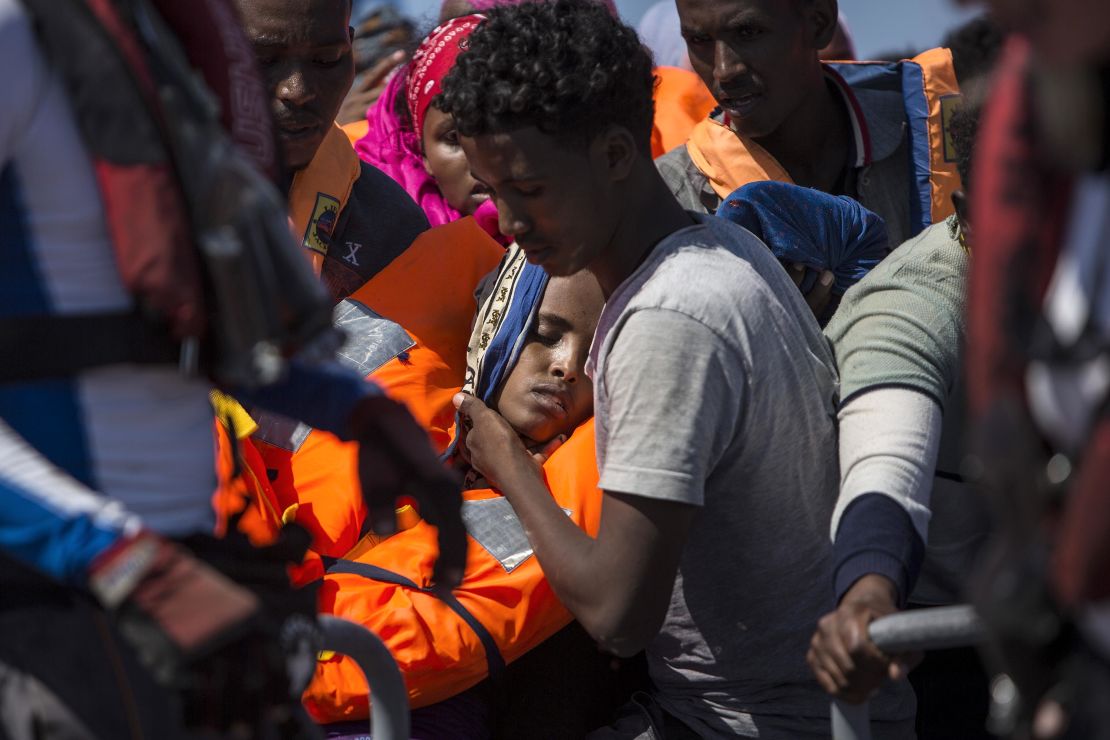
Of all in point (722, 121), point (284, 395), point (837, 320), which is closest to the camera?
point (284, 395)

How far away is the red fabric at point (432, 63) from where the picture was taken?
392 centimetres

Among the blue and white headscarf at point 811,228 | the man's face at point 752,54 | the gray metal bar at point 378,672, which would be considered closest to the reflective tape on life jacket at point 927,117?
the man's face at point 752,54

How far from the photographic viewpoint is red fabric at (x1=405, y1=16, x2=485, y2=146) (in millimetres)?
3918

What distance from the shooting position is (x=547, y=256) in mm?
2283

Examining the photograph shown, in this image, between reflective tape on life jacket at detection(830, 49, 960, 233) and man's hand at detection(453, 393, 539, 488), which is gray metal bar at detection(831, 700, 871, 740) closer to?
man's hand at detection(453, 393, 539, 488)

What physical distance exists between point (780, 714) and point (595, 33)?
3.64 ft

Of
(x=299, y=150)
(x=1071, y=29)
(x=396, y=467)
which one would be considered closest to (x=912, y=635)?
(x=396, y=467)

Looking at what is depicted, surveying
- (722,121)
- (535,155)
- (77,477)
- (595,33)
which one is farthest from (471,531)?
(722,121)

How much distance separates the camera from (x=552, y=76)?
2.24 m

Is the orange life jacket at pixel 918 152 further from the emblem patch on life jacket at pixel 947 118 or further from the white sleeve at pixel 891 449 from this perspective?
the white sleeve at pixel 891 449

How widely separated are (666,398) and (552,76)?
55 centimetres

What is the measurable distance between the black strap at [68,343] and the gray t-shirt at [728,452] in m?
0.78

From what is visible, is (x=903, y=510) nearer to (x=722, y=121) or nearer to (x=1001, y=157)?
(x=1001, y=157)

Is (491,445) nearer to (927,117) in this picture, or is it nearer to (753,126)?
(753,126)
